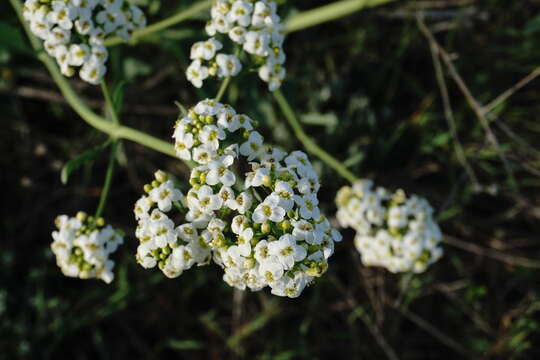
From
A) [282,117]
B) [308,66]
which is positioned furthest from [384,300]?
[308,66]

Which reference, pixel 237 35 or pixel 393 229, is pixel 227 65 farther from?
pixel 393 229

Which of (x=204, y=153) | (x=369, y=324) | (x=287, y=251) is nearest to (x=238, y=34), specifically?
(x=204, y=153)

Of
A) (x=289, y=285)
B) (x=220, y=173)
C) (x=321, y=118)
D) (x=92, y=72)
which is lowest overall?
(x=289, y=285)

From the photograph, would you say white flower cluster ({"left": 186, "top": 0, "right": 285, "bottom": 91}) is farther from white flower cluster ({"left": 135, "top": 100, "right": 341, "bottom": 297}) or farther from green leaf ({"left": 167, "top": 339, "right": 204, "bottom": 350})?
green leaf ({"left": 167, "top": 339, "right": 204, "bottom": 350})

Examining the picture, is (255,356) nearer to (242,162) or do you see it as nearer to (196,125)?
(242,162)

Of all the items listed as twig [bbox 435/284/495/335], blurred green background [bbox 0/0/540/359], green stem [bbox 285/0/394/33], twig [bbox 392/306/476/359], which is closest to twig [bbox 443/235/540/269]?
blurred green background [bbox 0/0/540/359]

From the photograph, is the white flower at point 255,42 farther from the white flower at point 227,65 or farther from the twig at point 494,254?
the twig at point 494,254
